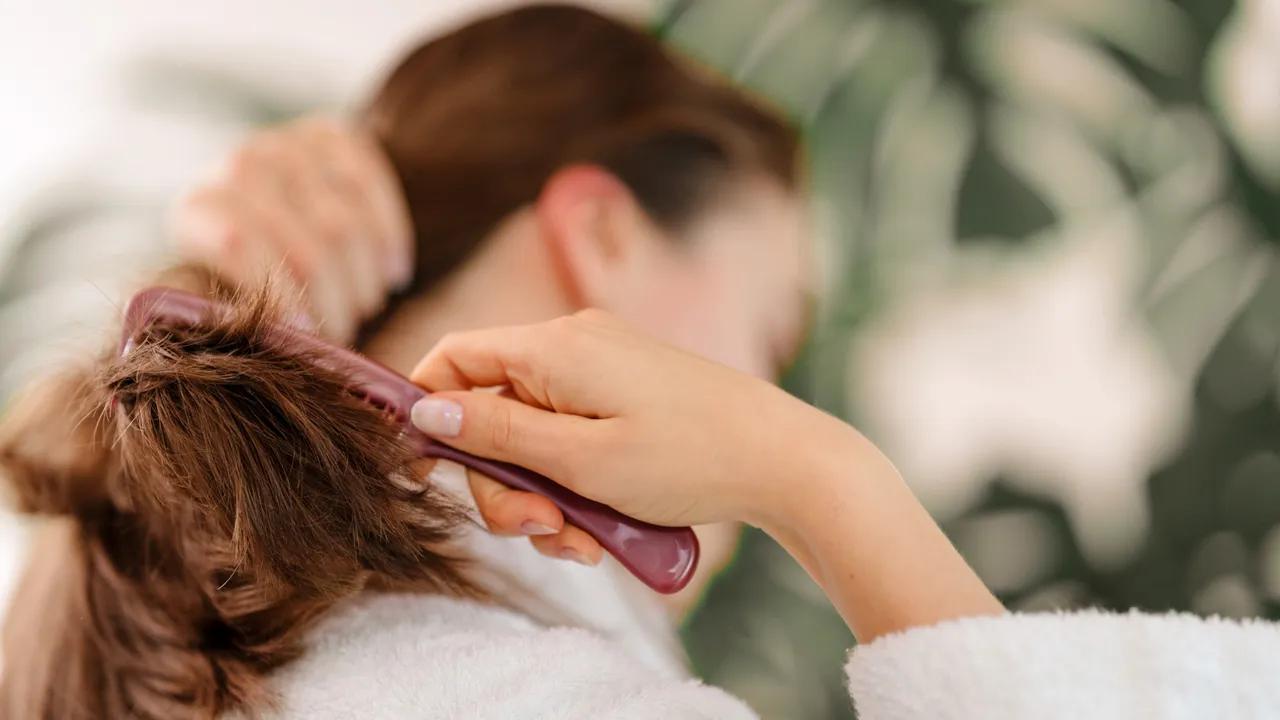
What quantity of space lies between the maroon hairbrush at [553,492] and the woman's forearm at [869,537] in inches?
2.3

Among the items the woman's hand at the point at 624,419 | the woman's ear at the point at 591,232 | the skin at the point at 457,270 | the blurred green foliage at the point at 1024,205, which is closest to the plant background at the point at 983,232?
the blurred green foliage at the point at 1024,205

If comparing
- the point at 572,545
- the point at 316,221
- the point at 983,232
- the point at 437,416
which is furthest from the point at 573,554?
the point at 983,232

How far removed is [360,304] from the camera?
0.83 meters

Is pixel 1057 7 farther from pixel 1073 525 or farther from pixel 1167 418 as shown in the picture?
pixel 1073 525

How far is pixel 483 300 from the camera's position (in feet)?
2.66

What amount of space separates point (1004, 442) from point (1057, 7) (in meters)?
0.48

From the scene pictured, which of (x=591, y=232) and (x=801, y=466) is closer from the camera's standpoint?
(x=801, y=466)

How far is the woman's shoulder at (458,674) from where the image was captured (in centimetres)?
47

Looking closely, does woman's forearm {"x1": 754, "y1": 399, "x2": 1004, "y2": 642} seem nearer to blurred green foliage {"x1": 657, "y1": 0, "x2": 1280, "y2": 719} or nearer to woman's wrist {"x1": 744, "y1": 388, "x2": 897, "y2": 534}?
woman's wrist {"x1": 744, "y1": 388, "x2": 897, "y2": 534}

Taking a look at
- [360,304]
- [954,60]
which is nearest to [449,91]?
[360,304]

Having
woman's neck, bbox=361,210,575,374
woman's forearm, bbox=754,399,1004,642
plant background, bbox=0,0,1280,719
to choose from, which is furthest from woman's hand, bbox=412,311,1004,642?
plant background, bbox=0,0,1280,719

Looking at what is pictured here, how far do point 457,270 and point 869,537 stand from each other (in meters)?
0.47

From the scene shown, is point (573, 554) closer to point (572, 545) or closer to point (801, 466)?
point (572, 545)

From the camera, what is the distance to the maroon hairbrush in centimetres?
48
